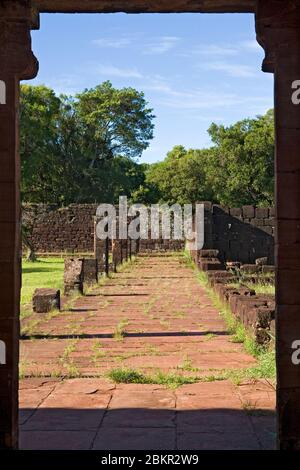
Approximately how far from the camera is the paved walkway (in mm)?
4449

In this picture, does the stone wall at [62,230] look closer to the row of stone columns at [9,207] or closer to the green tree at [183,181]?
the green tree at [183,181]

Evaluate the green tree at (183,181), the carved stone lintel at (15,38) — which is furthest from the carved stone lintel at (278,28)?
the green tree at (183,181)

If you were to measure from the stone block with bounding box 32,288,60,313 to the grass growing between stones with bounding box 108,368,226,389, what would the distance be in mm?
4982

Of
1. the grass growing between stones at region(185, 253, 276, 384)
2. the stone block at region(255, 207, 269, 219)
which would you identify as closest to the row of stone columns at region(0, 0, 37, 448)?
the grass growing between stones at region(185, 253, 276, 384)

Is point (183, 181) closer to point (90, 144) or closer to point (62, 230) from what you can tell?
point (90, 144)

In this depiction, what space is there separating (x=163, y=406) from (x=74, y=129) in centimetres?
4386

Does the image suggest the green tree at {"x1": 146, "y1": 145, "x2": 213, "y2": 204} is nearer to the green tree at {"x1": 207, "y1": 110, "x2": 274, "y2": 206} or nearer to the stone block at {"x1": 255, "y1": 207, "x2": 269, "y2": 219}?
the green tree at {"x1": 207, "y1": 110, "x2": 274, "y2": 206}

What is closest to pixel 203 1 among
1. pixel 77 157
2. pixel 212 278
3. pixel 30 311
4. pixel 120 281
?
pixel 30 311

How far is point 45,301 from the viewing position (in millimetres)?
11102

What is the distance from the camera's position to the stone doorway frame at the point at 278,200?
3.94m

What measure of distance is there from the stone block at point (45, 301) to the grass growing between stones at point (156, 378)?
16.3 ft

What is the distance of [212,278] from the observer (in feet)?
51.0
